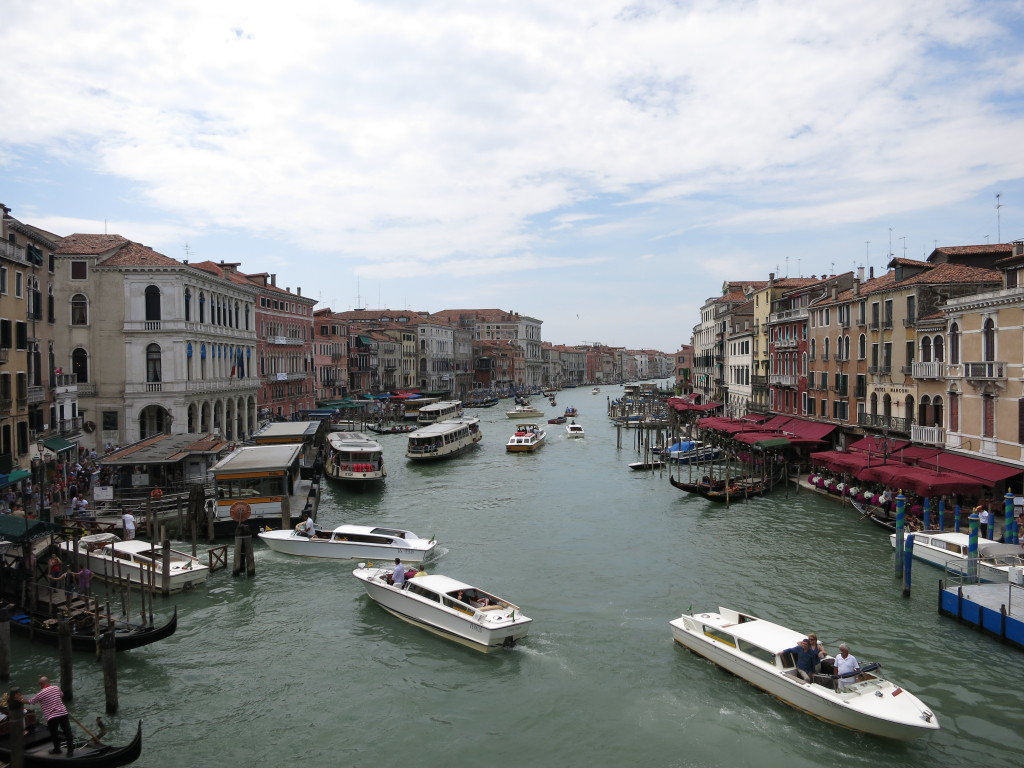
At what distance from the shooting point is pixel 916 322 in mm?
25844

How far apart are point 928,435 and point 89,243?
3309 centimetres


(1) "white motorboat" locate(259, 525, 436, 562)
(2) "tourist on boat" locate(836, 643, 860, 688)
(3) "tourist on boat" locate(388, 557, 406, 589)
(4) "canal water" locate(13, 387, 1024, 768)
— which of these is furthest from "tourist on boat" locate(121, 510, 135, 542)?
(2) "tourist on boat" locate(836, 643, 860, 688)

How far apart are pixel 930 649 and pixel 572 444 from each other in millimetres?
37710

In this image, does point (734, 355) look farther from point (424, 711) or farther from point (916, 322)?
point (424, 711)

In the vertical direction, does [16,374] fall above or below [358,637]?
above

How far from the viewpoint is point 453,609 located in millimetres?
14242

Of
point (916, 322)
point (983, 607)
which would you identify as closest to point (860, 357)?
point (916, 322)

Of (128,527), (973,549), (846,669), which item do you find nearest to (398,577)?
(128,527)

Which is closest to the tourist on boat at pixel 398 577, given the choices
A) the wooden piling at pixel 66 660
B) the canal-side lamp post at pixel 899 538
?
the wooden piling at pixel 66 660

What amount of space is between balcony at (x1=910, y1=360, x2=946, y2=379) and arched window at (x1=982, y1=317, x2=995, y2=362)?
7.18ft

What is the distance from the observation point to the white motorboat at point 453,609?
13648mm

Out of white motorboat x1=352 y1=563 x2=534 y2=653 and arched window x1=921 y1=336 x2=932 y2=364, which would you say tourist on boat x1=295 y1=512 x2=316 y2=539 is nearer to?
white motorboat x1=352 y1=563 x2=534 y2=653

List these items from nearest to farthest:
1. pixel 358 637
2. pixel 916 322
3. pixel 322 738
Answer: pixel 322 738
pixel 358 637
pixel 916 322

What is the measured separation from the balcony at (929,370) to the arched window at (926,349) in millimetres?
449
